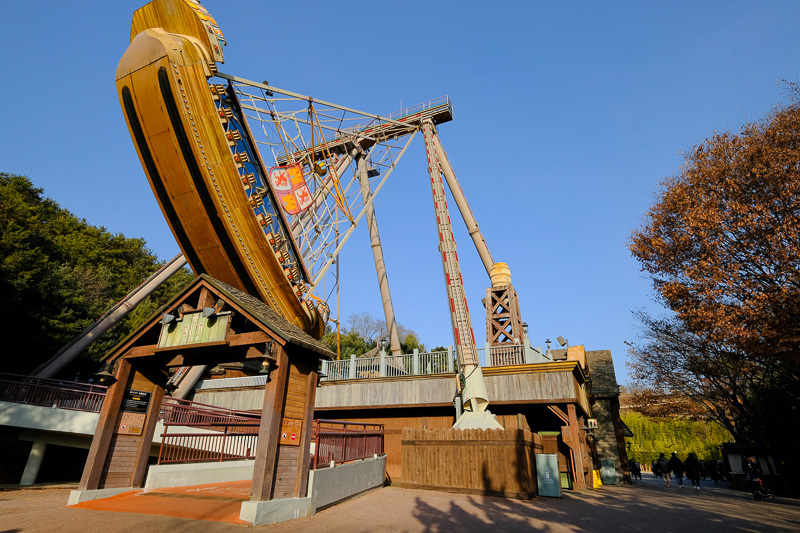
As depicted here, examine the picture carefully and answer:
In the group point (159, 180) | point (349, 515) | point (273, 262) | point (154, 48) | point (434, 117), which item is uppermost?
point (434, 117)

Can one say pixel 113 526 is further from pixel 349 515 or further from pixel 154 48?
pixel 154 48

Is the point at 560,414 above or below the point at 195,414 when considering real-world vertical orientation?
above

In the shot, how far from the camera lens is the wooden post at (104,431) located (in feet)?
28.4

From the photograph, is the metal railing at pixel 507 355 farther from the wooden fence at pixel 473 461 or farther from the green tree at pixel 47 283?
Result: the green tree at pixel 47 283

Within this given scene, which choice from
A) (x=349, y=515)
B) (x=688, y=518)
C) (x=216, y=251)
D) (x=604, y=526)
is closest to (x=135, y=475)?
(x=349, y=515)

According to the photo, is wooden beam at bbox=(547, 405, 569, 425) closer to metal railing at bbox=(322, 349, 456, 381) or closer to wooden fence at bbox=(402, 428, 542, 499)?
wooden fence at bbox=(402, 428, 542, 499)

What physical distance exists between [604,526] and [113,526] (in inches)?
355

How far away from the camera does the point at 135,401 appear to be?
9773 mm

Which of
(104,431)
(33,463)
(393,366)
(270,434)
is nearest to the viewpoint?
(270,434)

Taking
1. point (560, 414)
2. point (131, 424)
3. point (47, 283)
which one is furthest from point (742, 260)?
point (47, 283)

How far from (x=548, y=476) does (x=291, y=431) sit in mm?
8706

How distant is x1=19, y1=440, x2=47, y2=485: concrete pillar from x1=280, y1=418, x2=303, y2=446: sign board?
1149cm

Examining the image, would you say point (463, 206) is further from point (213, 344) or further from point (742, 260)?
point (213, 344)

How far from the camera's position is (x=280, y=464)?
8.14 metres
